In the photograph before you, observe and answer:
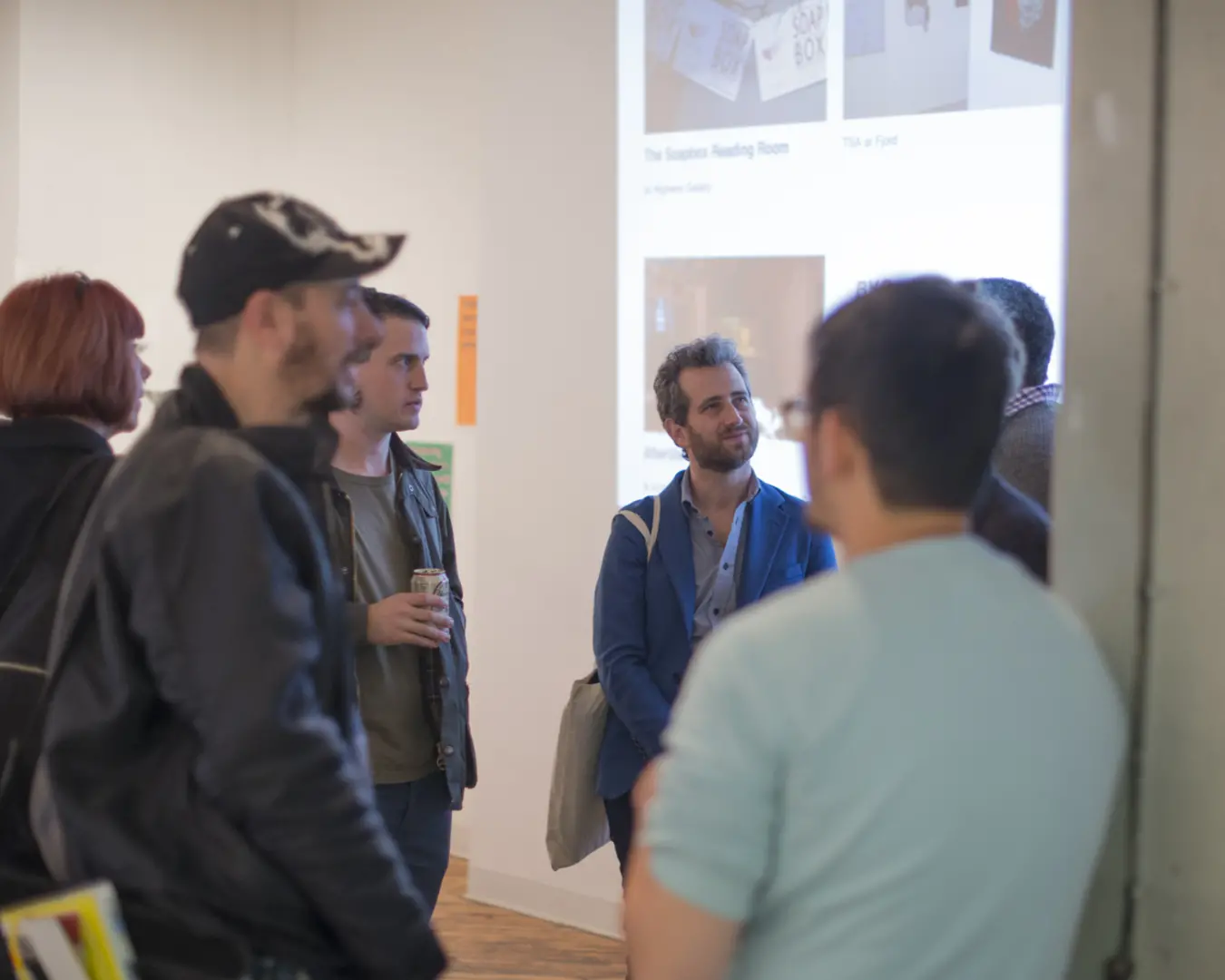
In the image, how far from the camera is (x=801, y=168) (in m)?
3.39

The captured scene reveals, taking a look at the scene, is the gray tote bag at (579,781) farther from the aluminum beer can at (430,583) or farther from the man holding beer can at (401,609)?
the aluminum beer can at (430,583)

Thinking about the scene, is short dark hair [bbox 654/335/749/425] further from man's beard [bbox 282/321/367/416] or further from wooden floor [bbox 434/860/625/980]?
wooden floor [bbox 434/860/625/980]

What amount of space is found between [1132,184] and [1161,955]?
2.33ft

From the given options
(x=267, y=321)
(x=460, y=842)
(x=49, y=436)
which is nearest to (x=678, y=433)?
(x=49, y=436)

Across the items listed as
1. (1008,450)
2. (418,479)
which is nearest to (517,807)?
(418,479)

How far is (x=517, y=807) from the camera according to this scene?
3.98 metres

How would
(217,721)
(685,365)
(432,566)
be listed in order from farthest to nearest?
(685,365)
(432,566)
(217,721)

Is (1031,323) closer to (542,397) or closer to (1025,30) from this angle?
(1025,30)

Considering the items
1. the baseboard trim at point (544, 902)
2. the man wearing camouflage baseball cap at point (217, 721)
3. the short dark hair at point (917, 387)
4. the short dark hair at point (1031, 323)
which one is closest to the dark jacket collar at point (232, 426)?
the man wearing camouflage baseball cap at point (217, 721)

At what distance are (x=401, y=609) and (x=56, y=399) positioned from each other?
682mm

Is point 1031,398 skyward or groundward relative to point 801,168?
groundward

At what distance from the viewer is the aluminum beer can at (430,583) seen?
7.77ft

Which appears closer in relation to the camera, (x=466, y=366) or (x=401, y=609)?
(x=401, y=609)

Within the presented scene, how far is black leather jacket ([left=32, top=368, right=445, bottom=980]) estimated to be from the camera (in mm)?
1291
